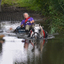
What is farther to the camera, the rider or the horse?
the rider

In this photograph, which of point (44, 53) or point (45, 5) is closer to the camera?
point (44, 53)

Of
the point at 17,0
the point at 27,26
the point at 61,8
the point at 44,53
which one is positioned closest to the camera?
the point at 44,53

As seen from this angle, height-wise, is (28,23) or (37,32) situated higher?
(28,23)

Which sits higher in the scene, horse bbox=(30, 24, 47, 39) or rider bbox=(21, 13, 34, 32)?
rider bbox=(21, 13, 34, 32)

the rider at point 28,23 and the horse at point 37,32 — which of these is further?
the rider at point 28,23

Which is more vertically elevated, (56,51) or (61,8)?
(61,8)

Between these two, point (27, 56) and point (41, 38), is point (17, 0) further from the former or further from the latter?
point (27, 56)

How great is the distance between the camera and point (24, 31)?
20.9 meters

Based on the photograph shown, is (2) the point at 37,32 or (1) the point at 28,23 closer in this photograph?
(2) the point at 37,32

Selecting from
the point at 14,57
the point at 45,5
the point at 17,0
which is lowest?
the point at 14,57

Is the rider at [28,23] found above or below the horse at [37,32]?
above

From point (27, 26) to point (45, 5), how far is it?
14.2 feet

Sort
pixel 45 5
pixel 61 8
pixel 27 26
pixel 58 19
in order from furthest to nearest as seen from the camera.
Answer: pixel 45 5
pixel 27 26
pixel 58 19
pixel 61 8

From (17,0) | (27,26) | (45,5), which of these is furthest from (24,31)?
(17,0)
